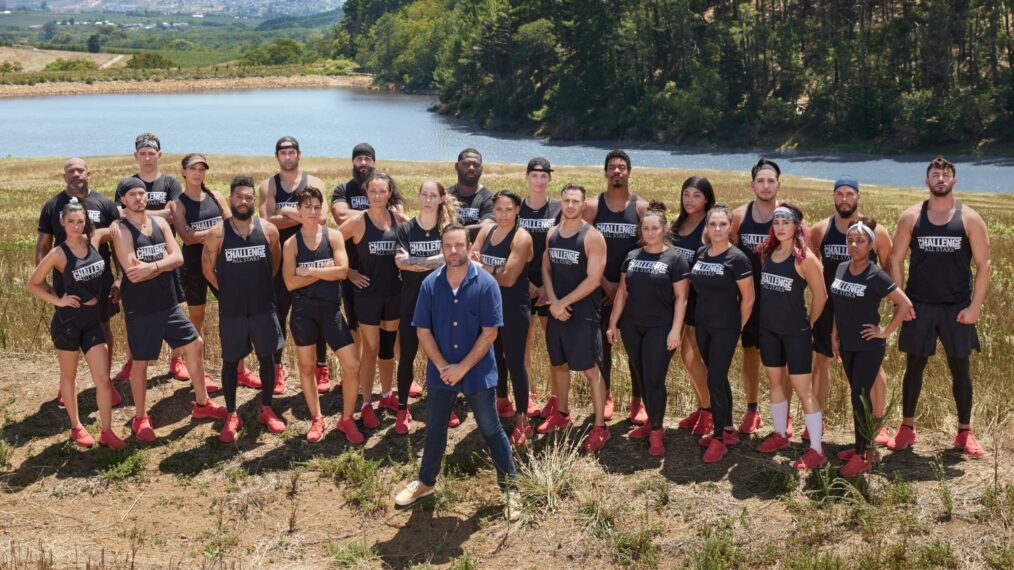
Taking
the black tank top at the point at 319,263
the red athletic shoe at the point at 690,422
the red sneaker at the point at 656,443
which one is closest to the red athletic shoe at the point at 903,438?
the red athletic shoe at the point at 690,422

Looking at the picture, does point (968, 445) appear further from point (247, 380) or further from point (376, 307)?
point (247, 380)

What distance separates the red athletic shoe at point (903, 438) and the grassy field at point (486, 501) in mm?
75

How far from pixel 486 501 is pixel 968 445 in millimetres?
4056

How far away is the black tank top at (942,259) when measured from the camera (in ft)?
24.7

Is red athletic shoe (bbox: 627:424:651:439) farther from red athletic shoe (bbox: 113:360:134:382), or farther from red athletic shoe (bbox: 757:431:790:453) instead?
red athletic shoe (bbox: 113:360:134:382)

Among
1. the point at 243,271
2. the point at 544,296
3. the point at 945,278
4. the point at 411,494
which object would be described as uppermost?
the point at 945,278

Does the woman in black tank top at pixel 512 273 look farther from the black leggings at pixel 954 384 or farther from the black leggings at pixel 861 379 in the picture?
the black leggings at pixel 954 384

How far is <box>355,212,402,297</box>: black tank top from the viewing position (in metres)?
8.52

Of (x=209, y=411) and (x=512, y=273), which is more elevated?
(x=512, y=273)

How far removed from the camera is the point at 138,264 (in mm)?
8211

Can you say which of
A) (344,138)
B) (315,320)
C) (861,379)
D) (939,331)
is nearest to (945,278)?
(939,331)

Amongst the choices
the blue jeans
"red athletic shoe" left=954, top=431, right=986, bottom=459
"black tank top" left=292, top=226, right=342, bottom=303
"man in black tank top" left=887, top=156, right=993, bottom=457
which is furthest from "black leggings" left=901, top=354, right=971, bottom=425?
"black tank top" left=292, top=226, right=342, bottom=303

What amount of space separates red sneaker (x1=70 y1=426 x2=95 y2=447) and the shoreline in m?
144

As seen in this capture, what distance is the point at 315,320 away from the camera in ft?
27.2
